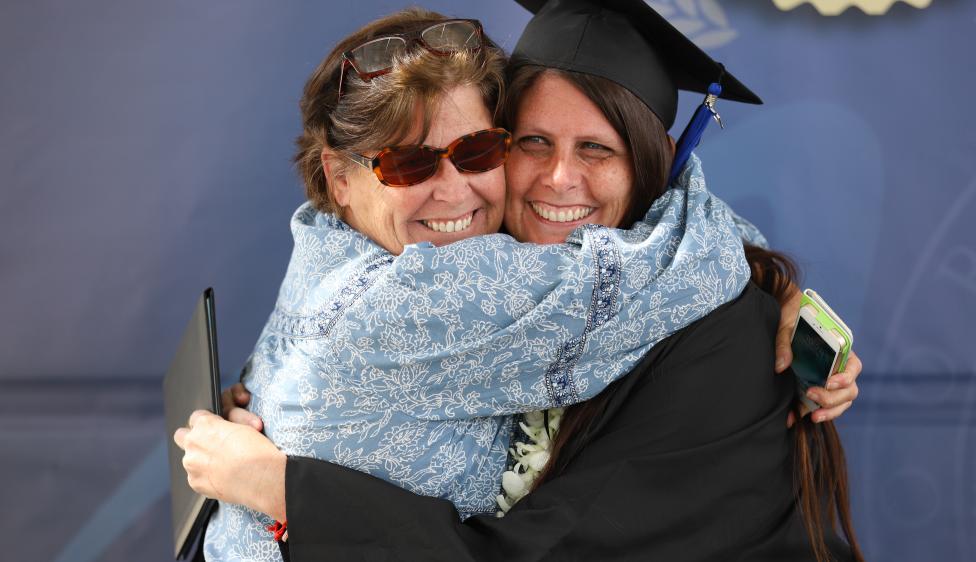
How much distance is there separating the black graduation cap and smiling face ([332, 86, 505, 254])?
0.25 metres

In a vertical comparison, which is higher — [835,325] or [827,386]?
[835,325]

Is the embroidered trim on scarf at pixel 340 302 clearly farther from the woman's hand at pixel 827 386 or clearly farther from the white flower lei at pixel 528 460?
the woman's hand at pixel 827 386

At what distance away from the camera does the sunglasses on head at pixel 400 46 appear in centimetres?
190

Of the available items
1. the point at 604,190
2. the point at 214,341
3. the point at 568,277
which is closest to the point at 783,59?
the point at 604,190

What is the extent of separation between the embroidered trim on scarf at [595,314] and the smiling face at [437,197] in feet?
1.06

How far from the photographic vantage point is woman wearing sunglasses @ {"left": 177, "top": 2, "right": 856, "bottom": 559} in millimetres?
1710

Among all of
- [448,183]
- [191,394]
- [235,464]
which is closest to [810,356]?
[448,183]

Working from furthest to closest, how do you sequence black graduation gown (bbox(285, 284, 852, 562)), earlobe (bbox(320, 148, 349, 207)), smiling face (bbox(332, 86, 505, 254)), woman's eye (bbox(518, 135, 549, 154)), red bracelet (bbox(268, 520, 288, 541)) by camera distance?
woman's eye (bbox(518, 135, 549, 154))
earlobe (bbox(320, 148, 349, 207))
smiling face (bbox(332, 86, 505, 254))
red bracelet (bbox(268, 520, 288, 541))
black graduation gown (bbox(285, 284, 852, 562))

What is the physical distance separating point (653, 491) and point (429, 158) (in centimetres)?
82

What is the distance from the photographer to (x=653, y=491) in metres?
1.77

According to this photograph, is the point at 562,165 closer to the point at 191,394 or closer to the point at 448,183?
the point at 448,183

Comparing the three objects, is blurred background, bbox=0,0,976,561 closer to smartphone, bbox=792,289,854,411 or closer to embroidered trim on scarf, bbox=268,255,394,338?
smartphone, bbox=792,289,854,411

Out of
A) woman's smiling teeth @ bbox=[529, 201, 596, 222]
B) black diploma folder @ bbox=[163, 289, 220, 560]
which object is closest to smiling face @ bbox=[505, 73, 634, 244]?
woman's smiling teeth @ bbox=[529, 201, 596, 222]

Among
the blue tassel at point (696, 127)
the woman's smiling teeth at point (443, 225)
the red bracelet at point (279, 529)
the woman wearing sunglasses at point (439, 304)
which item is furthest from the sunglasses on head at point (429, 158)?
the red bracelet at point (279, 529)
